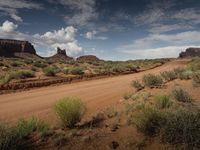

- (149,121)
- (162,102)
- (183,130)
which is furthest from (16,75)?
(183,130)

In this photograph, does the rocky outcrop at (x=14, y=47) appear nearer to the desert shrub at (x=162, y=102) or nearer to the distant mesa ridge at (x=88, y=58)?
the distant mesa ridge at (x=88, y=58)

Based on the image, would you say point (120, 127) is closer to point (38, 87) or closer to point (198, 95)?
point (198, 95)

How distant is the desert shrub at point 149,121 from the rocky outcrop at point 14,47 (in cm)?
10457

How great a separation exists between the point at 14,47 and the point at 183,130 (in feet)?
404

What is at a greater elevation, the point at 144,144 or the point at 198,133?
the point at 198,133

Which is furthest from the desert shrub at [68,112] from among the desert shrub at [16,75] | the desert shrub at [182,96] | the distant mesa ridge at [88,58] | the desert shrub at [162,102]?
the distant mesa ridge at [88,58]

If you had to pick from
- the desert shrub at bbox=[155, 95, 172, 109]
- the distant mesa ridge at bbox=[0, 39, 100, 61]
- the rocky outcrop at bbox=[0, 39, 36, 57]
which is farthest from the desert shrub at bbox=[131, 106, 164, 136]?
the rocky outcrop at bbox=[0, 39, 36, 57]

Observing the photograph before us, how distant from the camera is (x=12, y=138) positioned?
5.66m

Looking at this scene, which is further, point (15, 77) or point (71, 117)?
point (15, 77)

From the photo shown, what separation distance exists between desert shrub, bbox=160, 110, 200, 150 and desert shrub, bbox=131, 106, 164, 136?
34 centimetres

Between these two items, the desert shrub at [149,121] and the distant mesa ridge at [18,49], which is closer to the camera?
the desert shrub at [149,121]

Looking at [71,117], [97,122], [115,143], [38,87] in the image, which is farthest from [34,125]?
[38,87]

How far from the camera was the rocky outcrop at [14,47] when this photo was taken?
108575mm

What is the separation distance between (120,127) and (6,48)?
114066 millimetres
